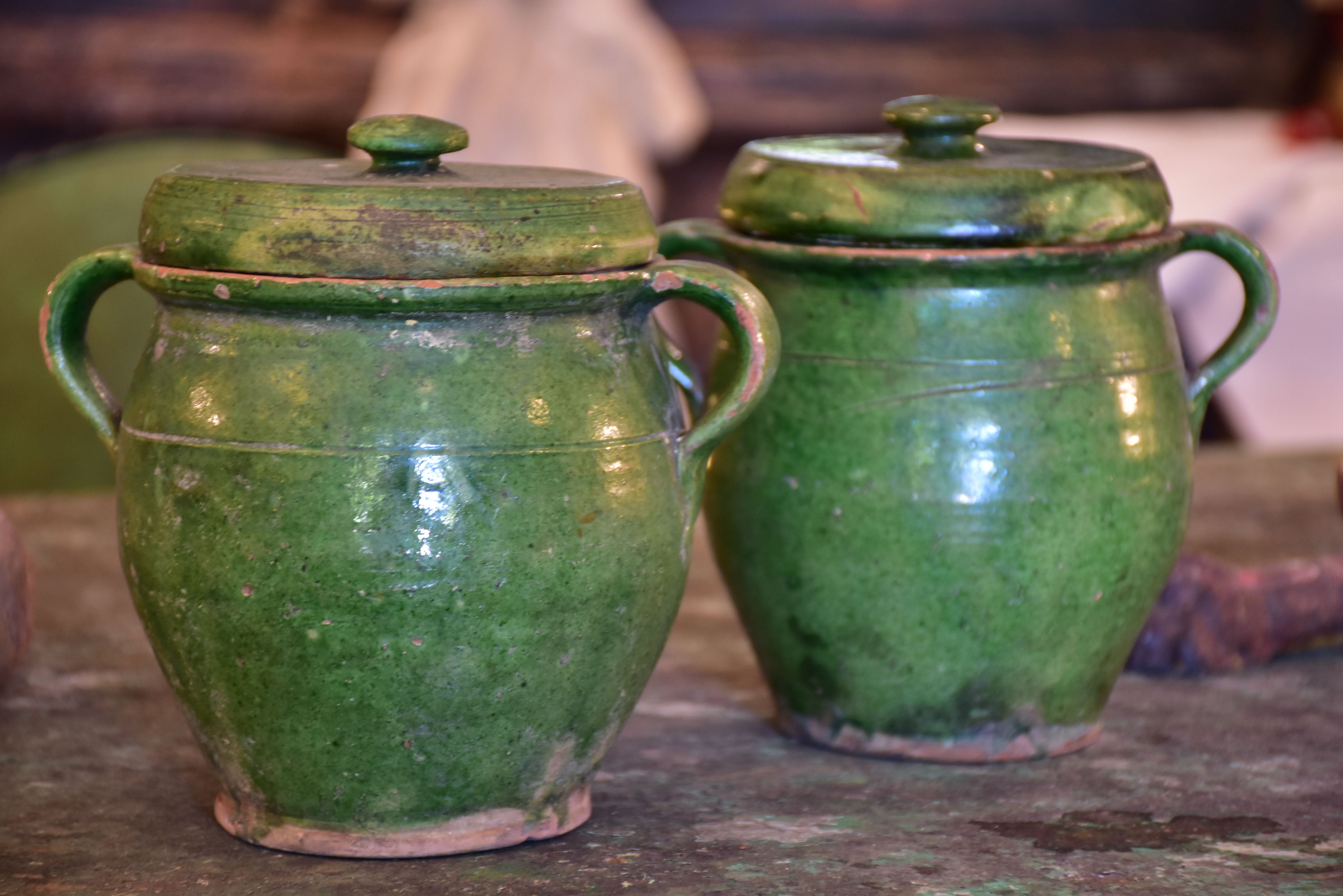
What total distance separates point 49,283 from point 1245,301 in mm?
1234

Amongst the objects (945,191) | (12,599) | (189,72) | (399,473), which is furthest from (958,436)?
(189,72)

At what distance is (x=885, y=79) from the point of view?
2580mm

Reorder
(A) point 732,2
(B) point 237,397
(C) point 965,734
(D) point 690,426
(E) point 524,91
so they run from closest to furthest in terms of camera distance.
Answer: (B) point 237,397, (D) point 690,426, (C) point 965,734, (E) point 524,91, (A) point 732,2

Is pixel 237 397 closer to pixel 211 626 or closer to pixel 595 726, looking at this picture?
pixel 211 626

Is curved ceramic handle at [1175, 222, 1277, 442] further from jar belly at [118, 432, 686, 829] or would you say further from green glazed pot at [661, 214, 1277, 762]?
jar belly at [118, 432, 686, 829]

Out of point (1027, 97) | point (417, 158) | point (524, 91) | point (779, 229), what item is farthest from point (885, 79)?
point (417, 158)

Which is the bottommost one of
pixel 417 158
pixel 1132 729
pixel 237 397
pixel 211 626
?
pixel 1132 729

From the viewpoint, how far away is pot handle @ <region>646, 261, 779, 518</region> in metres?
0.80

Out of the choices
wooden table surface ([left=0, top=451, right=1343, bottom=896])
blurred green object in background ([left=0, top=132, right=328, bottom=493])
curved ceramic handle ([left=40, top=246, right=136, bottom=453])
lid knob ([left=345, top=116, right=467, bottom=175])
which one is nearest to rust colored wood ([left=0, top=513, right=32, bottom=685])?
wooden table surface ([left=0, top=451, right=1343, bottom=896])

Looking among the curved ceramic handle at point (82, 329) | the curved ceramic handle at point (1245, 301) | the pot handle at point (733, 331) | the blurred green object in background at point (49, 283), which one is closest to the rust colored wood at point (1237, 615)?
the curved ceramic handle at point (1245, 301)

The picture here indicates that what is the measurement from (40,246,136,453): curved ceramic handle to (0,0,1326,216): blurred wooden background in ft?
5.07

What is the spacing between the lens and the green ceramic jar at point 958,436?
2.99ft

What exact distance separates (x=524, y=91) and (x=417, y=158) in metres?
1.45

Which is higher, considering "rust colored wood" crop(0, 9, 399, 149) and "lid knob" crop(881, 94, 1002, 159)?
"lid knob" crop(881, 94, 1002, 159)
